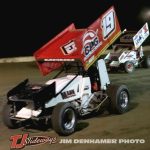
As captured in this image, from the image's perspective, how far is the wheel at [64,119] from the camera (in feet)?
28.6

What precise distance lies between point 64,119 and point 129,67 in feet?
29.7

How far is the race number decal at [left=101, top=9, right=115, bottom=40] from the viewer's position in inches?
408

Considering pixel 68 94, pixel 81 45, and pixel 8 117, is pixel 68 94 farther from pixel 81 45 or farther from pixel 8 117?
pixel 8 117

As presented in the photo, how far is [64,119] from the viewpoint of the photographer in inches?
351

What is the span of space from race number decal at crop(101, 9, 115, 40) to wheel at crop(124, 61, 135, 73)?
6828 millimetres

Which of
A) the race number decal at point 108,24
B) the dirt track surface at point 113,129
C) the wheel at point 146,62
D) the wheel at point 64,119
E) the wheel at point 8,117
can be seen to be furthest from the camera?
the wheel at point 146,62

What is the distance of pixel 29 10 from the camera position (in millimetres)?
26656

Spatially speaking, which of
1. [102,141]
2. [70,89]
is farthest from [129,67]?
[102,141]

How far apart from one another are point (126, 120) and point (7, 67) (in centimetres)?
1210

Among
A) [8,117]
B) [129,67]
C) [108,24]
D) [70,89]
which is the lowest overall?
[8,117]

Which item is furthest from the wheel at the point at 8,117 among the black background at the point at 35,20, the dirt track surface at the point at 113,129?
the black background at the point at 35,20

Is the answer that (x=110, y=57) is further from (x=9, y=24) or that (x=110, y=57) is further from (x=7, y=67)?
(x=9, y=24)

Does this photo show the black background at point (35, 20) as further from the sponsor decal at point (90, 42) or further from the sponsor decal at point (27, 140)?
the sponsor decal at point (27, 140)

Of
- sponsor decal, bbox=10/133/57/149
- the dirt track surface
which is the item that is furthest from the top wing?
sponsor decal, bbox=10/133/57/149
